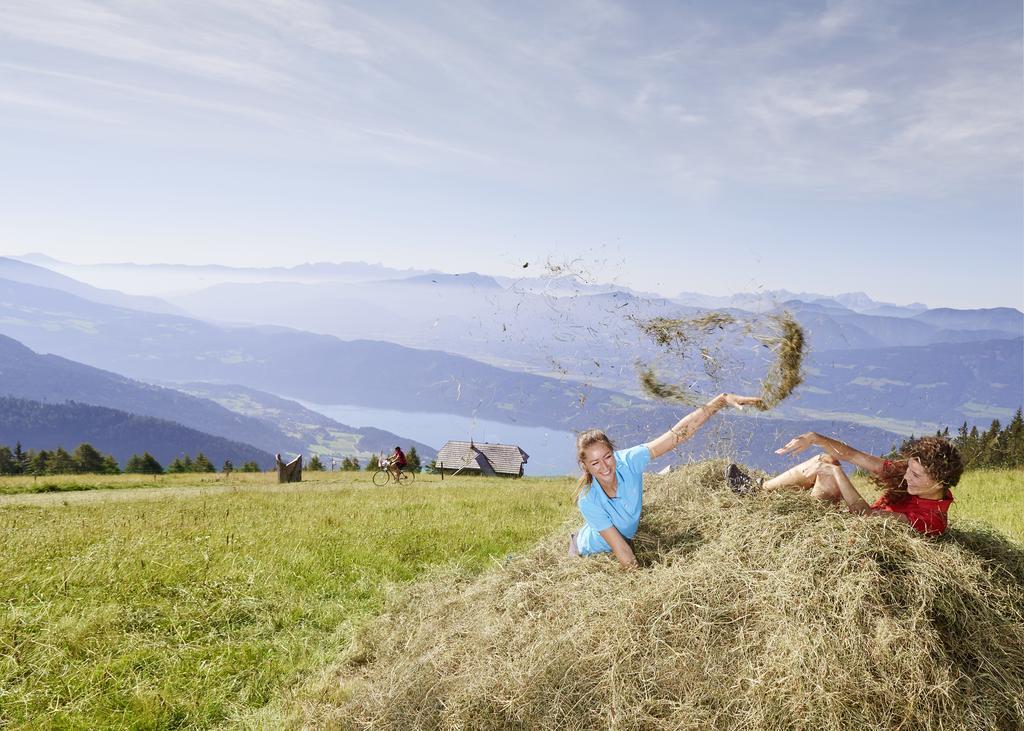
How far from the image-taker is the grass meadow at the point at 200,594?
5.50 meters

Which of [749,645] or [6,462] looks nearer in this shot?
[749,645]

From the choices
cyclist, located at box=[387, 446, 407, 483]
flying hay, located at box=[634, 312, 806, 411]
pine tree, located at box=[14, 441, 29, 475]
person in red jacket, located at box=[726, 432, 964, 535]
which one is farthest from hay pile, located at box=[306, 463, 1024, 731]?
pine tree, located at box=[14, 441, 29, 475]

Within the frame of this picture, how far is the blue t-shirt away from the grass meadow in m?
3.33

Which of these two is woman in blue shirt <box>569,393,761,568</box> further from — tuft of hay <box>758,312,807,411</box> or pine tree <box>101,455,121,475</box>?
pine tree <box>101,455,121,475</box>

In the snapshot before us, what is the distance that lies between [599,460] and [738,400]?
190cm

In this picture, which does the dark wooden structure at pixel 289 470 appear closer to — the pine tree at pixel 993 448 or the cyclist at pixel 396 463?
the cyclist at pixel 396 463

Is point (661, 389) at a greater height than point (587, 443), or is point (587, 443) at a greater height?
point (661, 389)

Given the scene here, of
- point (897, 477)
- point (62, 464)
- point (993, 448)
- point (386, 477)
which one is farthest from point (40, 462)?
point (993, 448)

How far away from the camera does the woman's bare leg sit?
6.20 m

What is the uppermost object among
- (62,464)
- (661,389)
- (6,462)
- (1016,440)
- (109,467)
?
(661,389)

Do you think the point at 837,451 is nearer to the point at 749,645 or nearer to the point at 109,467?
the point at 749,645

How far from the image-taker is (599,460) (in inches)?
229

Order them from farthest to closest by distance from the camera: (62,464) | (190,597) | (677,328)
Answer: (62,464) → (677,328) → (190,597)

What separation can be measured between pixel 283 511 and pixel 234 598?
590 cm
